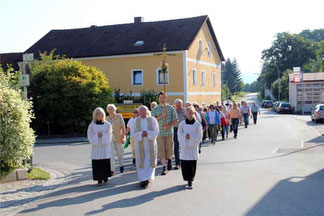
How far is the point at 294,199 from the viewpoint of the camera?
7.07 m

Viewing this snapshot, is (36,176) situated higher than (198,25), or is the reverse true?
(198,25)

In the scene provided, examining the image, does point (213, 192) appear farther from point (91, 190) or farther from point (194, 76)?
point (194, 76)

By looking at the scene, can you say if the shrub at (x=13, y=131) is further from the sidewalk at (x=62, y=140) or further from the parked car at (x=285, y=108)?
the parked car at (x=285, y=108)

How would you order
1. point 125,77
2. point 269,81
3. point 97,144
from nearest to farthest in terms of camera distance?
point 97,144 → point 125,77 → point 269,81

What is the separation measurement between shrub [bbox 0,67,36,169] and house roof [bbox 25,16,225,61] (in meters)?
22.4

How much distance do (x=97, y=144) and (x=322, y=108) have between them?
24861mm

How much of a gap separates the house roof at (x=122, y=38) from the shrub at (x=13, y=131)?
22444 millimetres

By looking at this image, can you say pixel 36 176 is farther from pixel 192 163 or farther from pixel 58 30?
pixel 58 30

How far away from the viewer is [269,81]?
287ft

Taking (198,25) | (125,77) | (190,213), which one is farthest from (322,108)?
(190,213)

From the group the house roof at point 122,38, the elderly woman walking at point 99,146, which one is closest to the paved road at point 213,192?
the elderly woman walking at point 99,146

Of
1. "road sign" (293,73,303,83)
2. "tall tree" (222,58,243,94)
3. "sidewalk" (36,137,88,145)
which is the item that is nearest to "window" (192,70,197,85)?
"sidewalk" (36,137,88,145)

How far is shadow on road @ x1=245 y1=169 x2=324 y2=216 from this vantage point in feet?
20.7

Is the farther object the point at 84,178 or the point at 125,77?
the point at 125,77
